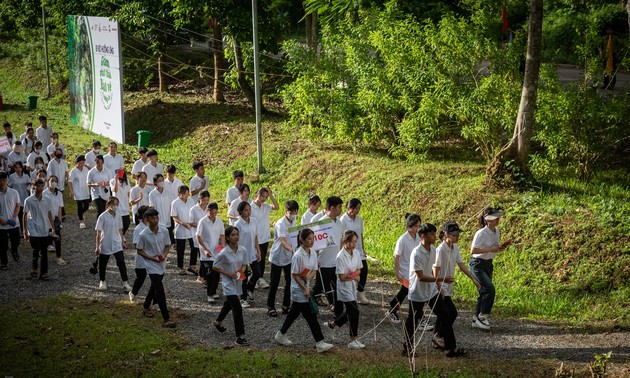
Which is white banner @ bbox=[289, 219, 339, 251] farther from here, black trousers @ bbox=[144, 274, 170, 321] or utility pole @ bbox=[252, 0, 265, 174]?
utility pole @ bbox=[252, 0, 265, 174]

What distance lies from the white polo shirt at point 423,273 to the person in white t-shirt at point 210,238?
3.70 m

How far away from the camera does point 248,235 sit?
1237 cm

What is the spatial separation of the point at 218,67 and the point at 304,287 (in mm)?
20198

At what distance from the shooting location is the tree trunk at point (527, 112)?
50.0 ft

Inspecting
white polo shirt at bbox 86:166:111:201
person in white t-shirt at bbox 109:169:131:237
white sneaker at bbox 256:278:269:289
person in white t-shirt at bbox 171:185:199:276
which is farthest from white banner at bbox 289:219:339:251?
white polo shirt at bbox 86:166:111:201

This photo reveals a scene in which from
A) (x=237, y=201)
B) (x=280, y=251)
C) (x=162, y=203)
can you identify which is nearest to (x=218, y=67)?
(x=162, y=203)

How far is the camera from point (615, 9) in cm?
2495

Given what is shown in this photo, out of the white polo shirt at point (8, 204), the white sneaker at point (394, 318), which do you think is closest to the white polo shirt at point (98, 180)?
the white polo shirt at point (8, 204)

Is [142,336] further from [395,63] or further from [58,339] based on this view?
[395,63]

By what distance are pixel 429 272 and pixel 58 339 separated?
5.06m

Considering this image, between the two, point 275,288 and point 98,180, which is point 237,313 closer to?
point 275,288

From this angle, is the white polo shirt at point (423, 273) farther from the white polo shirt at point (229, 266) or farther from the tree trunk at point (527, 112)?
the tree trunk at point (527, 112)

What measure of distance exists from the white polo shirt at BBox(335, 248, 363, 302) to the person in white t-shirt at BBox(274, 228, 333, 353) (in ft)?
1.36

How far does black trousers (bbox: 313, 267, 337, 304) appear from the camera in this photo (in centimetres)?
1198
